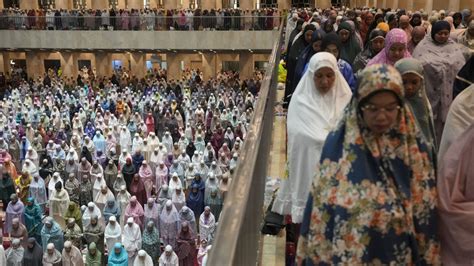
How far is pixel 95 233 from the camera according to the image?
10734mm

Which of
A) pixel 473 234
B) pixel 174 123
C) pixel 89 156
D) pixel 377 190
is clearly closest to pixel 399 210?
pixel 377 190

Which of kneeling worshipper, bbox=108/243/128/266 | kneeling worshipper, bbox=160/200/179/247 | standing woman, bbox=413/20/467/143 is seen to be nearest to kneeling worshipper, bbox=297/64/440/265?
standing woman, bbox=413/20/467/143

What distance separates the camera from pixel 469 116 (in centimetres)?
325

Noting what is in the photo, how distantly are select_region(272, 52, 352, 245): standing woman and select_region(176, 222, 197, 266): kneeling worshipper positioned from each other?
719 cm

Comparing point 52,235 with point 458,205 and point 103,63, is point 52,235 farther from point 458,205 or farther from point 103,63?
point 103,63

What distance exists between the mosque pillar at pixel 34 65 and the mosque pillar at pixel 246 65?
1167cm

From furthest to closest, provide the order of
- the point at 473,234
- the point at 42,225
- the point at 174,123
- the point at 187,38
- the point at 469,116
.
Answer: the point at 187,38
the point at 174,123
the point at 42,225
the point at 469,116
the point at 473,234

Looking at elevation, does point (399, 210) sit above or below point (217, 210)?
above

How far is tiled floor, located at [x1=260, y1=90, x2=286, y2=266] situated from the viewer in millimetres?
4241

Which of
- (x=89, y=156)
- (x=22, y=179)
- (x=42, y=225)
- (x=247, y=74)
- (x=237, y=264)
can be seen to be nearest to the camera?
(x=237, y=264)

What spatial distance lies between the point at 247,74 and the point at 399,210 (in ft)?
95.5

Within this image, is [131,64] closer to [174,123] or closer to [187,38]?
[187,38]

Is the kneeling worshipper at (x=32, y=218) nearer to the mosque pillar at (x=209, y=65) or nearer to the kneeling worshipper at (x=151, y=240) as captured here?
the kneeling worshipper at (x=151, y=240)

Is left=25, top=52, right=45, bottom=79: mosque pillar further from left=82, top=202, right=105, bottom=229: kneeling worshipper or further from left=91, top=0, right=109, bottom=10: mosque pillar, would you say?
left=82, top=202, right=105, bottom=229: kneeling worshipper
